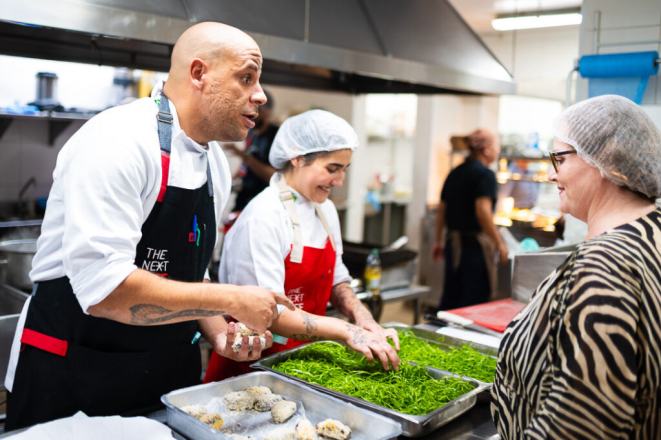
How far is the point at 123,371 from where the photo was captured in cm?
154

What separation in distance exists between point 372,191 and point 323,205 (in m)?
5.74

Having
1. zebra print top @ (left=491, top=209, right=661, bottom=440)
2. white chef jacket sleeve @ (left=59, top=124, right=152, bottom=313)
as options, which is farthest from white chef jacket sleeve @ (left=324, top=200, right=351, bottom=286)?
zebra print top @ (left=491, top=209, right=661, bottom=440)

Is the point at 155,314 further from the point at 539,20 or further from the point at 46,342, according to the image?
the point at 539,20

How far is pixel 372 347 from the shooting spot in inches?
68.3

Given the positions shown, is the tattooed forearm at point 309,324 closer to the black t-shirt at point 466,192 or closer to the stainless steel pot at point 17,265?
the stainless steel pot at point 17,265

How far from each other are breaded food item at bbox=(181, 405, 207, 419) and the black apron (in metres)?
0.21

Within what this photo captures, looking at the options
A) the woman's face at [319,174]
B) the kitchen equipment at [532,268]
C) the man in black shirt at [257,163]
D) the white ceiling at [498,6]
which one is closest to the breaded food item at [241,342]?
the woman's face at [319,174]

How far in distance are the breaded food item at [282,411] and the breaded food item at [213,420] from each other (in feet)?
0.45

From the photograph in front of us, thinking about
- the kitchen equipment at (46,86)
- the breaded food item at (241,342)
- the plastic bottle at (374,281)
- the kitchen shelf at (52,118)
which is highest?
the kitchen equipment at (46,86)

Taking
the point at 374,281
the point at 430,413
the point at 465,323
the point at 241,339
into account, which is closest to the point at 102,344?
the point at 241,339

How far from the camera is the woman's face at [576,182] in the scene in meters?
1.24

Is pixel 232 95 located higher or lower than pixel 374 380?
higher

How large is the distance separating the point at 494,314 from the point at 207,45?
1715mm

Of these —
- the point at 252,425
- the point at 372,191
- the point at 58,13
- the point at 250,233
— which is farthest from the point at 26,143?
the point at 372,191
